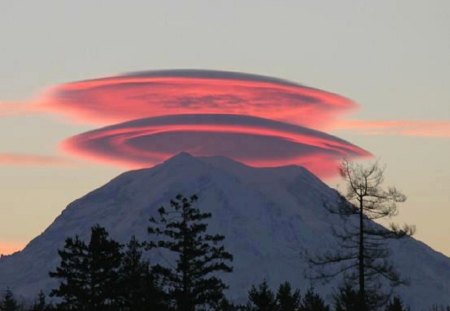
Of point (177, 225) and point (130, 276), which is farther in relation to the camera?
point (130, 276)

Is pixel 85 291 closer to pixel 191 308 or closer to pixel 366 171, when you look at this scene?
pixel 191 308

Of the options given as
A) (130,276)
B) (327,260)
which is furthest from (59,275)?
(327,260)

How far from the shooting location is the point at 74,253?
210 ft

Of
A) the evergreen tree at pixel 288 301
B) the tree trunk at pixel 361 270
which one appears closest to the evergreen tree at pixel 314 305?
the evergreen tree at pixel 288 301

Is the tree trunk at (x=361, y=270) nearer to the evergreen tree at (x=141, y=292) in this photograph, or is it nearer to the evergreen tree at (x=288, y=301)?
the evergreen tree at (x=141, y=292)

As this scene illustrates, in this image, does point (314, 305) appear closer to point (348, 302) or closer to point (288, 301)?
point (288, 301)

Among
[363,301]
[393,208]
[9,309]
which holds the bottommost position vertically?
[363,301]

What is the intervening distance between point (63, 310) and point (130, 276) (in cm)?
1225

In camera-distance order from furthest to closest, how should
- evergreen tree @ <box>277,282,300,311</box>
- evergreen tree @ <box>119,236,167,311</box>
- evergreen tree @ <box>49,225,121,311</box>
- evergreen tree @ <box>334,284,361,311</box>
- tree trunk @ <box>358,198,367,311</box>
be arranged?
evergreen tree @ <box>277,282,300,311</box> < evergreen tree @ <box>119,236,167,311</box> < evergreen tree @ <box>49,225,121,311</box> < evergreen tree @ <box>334,284,361,311</box> < tree trunk @ <box>358,198,367,311</box>

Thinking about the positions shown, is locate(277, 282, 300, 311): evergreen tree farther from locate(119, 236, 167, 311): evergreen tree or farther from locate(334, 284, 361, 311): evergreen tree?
locate(119, 236, 167, 311): evergreen tree

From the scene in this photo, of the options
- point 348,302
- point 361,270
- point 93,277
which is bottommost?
point 361,270

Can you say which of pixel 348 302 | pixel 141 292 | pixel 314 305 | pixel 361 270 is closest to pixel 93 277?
pixel 141 292

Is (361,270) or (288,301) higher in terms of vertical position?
(288,301)

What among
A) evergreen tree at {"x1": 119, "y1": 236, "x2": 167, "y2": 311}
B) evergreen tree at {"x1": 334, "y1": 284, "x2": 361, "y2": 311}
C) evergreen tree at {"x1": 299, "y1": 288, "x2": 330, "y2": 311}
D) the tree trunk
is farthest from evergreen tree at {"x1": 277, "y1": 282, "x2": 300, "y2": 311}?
the tree trunk
